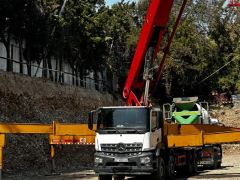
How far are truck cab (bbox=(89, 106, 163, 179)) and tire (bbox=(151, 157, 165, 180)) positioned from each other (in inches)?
15.3

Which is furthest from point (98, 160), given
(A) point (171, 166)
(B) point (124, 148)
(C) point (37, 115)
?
(C) point (37, 115)

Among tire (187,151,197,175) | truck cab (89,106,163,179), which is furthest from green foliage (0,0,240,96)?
truck cab (89,106,163,179)

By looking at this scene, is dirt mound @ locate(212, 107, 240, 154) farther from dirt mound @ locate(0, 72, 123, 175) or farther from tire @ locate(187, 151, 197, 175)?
tire @ locate(187, 151, 197, 175)

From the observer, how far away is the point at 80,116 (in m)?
37.0

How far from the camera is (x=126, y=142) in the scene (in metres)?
16.6

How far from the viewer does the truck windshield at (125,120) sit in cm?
1686

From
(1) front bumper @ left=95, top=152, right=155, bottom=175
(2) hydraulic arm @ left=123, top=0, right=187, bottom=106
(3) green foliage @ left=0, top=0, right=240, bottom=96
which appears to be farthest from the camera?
(3) green foliage @ left=0, top=0, right=240, bottom=96

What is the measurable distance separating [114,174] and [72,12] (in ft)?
77.0

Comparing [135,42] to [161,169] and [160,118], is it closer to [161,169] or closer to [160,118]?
[160,118]

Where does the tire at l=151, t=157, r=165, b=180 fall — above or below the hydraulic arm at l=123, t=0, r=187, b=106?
below

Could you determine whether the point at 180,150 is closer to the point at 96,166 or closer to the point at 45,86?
the point at 96,166

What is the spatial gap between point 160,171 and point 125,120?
7.13 ft

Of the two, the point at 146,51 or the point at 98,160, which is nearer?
the point at 98,160

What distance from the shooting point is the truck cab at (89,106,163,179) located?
1648 cm
